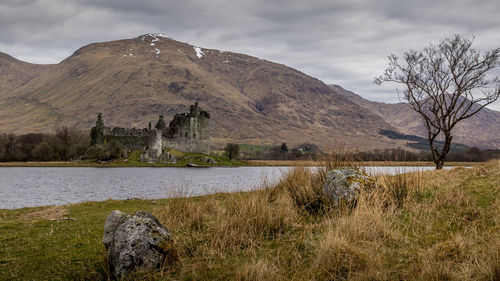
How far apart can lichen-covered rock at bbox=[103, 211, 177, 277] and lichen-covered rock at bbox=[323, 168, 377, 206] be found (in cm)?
458

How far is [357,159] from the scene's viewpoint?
39.3 ft

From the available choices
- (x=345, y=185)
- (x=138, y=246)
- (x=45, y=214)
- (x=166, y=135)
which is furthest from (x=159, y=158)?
(x=138, y=246)

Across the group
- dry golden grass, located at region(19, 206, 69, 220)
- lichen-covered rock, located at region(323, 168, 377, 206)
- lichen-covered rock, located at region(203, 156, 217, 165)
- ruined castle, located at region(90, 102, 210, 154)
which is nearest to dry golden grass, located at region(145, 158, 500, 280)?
lichen-covered rock, located at region(323, 168, 377, 206)

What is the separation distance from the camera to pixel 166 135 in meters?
97.2

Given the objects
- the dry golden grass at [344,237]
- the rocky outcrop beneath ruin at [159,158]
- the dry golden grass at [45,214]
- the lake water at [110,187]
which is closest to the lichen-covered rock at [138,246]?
the dry golden grass at [344,237]

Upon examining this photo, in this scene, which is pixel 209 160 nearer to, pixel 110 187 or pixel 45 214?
pixel 110 187

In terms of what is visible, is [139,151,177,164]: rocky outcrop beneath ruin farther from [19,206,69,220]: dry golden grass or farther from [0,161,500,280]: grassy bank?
[0,161,500,280]: grassy bank

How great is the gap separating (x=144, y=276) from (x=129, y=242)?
773 mm

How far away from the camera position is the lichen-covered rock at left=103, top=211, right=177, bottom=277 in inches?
270

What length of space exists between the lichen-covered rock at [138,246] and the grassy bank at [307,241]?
10.6 inches

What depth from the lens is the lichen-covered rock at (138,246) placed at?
270 inches

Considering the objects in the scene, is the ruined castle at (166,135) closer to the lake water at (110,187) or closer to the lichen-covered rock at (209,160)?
the lichen-covered rock at (209,160)

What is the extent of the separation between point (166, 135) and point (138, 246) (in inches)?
3651

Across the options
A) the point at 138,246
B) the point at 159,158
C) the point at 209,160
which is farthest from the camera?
the point at 209,160
